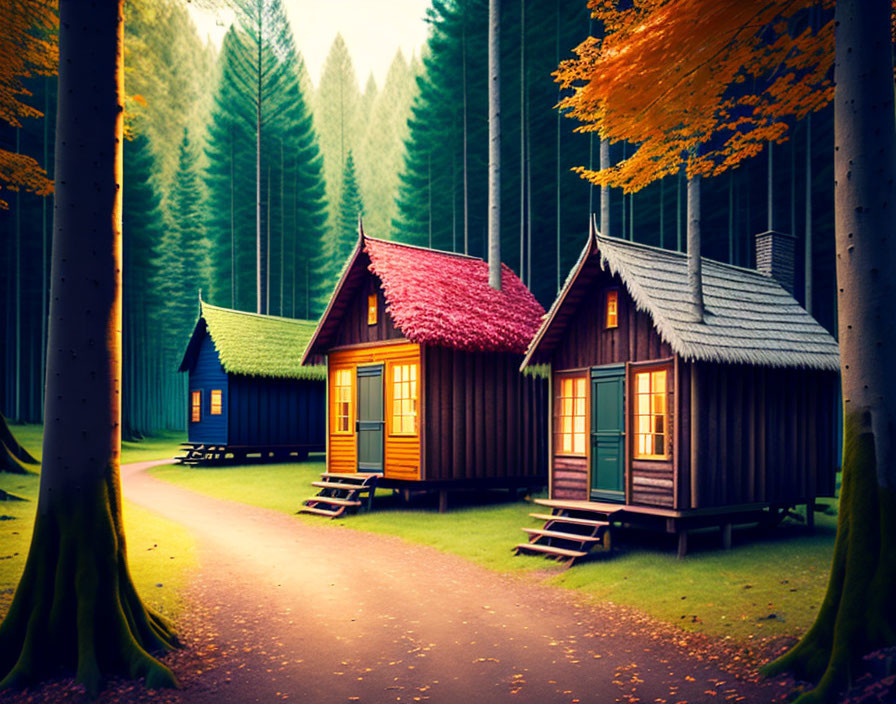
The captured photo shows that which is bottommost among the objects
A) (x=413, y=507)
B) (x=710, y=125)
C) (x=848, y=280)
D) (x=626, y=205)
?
(x=413, y=507)

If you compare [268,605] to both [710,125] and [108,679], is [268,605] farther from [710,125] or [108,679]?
[710,125]

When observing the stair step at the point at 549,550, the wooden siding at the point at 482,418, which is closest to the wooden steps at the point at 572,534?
the stair step at the point at 549,550

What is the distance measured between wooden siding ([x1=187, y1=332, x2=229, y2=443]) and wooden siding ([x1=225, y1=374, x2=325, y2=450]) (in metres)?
0.48

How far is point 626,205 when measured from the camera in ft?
95.2

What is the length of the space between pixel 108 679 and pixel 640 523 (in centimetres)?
890

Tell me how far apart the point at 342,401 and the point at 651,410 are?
361 inches

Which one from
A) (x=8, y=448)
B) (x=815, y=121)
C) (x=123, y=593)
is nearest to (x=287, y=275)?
(x=8, y=448)

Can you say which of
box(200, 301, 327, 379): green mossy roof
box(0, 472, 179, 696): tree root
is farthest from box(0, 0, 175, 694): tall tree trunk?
box(200, 301, 327, 379): green mossy roof

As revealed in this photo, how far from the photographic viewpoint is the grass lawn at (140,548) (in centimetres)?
873

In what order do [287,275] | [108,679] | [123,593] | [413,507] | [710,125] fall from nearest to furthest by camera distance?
1. [108,679]
2. [123,593]
3. [710,125]
4. [413,507]
5. [287,275]

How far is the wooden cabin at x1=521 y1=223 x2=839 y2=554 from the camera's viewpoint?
11.7 meters

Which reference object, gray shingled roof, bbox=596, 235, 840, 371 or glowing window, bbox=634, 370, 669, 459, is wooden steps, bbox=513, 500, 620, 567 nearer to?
glowing window, bbox=634, 370, 669, 459

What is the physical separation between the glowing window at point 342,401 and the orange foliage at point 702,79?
32.7ft

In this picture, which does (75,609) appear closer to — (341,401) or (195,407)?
(341,401)
